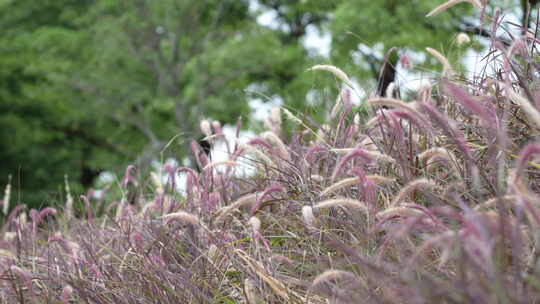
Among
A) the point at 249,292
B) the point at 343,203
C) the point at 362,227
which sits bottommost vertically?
the point at 249,292

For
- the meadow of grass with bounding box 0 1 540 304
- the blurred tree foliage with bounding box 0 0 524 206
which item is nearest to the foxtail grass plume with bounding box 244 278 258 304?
the meadow of grass with bounding box 0 1 540 304

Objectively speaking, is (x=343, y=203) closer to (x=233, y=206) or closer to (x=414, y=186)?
(x=414, y=186)

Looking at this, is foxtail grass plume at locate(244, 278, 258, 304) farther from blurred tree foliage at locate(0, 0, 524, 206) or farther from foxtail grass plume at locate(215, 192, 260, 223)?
blurred tree foliage at locate(0, 0, 524, 206)

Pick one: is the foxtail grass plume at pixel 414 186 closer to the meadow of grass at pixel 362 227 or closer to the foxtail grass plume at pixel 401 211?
the meadow of grass at pixel 362 227

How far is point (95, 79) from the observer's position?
1652 cm

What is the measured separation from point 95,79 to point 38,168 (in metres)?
4.63

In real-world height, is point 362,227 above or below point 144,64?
below

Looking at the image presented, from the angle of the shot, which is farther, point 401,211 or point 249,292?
point 249,292

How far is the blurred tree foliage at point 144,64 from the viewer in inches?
526

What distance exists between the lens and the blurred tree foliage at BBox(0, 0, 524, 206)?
13359 mm

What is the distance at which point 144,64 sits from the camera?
16016mm

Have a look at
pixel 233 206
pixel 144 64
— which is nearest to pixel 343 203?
pixel 233 206

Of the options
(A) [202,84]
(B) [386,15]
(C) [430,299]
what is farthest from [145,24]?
(C) [430,299]

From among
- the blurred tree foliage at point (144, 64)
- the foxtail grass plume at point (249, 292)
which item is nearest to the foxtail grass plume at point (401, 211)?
the foxtail grass plume at point (249, 292)
